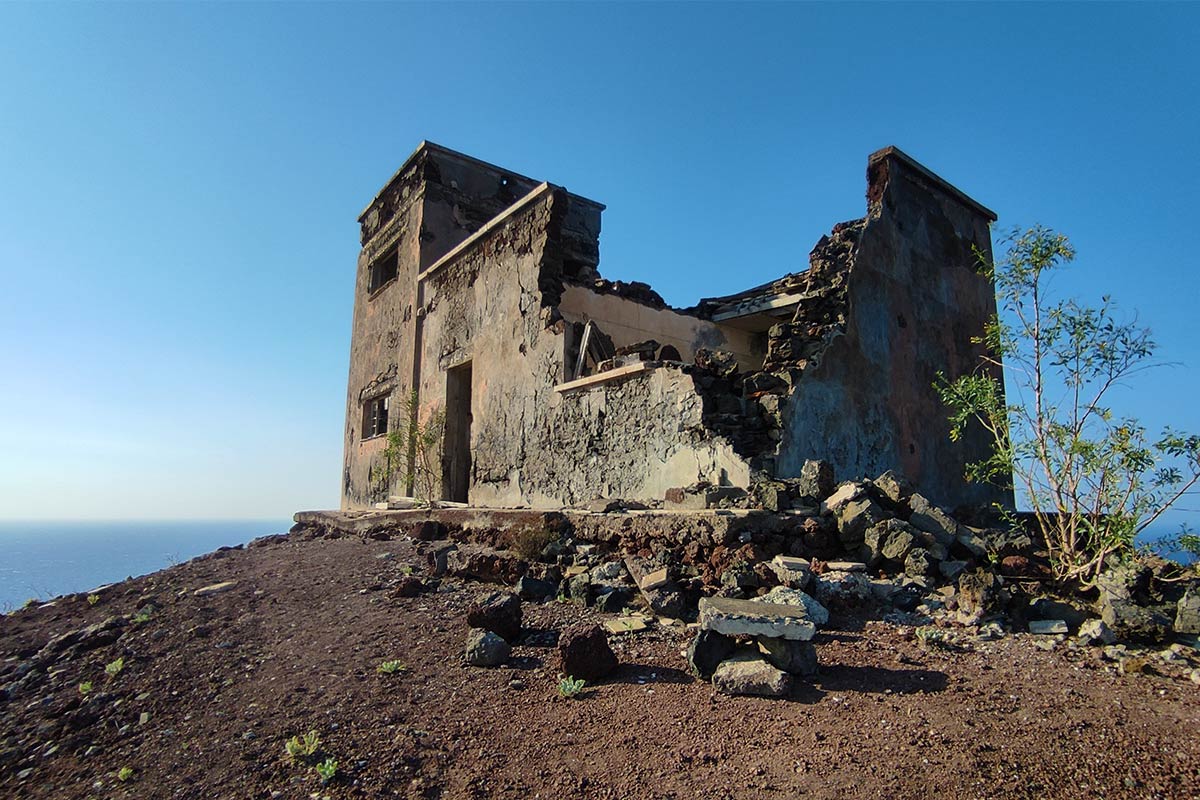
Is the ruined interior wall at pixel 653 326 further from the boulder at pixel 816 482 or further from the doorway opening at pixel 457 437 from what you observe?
the boulder at pixel 816 482

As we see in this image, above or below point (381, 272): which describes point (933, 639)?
below

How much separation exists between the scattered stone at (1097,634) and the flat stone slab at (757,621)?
5.01 feet

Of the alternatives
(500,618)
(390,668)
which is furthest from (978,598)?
(390,668)

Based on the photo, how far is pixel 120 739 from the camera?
3408 mm

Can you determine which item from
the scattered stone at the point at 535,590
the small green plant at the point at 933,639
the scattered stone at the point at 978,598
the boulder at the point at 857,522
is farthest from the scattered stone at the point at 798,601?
the scattered stone at the point at 535,590

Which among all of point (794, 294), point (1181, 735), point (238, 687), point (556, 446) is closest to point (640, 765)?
point (1181, 735)

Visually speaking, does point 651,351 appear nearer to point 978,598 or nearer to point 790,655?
point 978,598

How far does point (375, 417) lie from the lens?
13.1 m

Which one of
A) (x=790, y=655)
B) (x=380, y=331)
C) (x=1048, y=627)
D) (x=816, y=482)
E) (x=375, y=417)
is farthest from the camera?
(x=375, y=417)

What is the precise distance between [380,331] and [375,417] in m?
1.54

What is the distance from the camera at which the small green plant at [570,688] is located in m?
3.26

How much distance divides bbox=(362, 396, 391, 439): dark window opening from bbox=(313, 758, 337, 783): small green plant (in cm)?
1013

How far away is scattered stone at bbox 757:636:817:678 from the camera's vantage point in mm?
3305

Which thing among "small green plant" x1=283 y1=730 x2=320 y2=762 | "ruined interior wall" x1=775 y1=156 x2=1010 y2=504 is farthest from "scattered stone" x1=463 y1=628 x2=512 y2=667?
"ruined interior wall" x1=775 y1=156 x2=1010 y2=504
